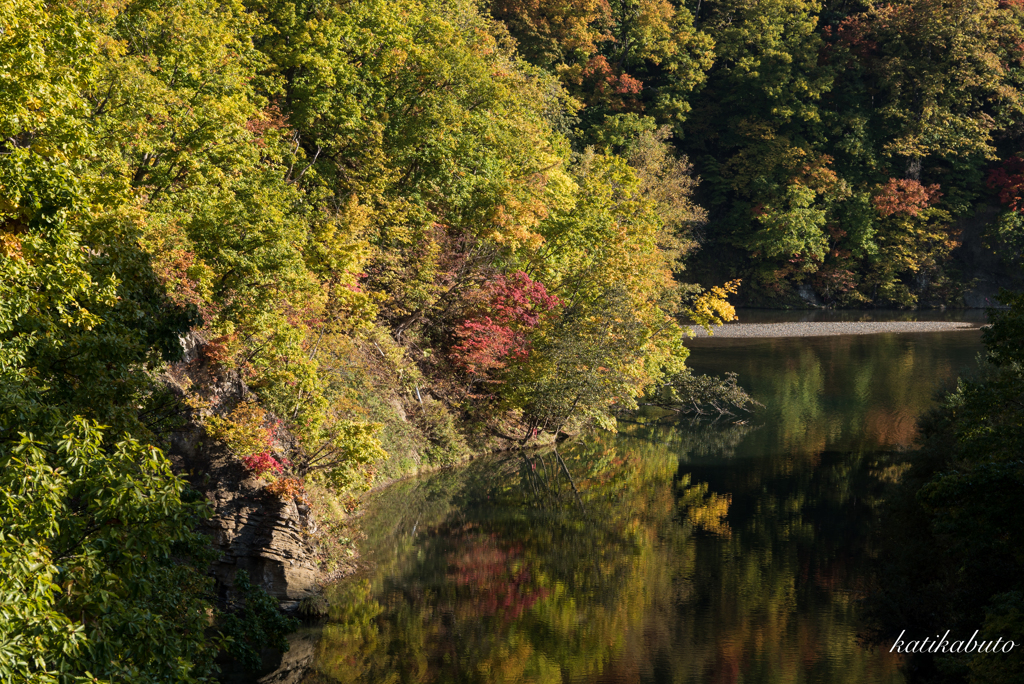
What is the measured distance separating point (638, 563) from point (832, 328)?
1619 inches

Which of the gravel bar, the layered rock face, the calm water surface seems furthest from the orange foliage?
the layered rock face

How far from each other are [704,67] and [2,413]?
64.1 m

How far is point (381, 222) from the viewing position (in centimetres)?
2830

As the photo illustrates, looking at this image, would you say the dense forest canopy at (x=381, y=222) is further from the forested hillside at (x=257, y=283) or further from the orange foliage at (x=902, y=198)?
the orange foliage at (x=902, y=198)

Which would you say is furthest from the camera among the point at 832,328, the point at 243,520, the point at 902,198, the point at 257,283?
the point at 902,198

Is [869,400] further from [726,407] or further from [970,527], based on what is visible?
[970,527]

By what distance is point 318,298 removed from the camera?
69.4 ft

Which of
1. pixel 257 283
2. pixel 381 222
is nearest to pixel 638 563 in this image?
pixel 257 283

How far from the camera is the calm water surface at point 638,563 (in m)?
15.8

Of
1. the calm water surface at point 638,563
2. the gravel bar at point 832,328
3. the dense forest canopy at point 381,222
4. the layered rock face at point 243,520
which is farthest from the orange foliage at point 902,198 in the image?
the layered rock face at point 243,520

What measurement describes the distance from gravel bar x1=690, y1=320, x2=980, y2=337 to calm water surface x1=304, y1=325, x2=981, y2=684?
834 inches

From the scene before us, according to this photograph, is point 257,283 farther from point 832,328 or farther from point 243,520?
point 832,328

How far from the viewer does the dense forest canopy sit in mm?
9523

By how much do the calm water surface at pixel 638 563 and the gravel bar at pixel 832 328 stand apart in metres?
21.2
